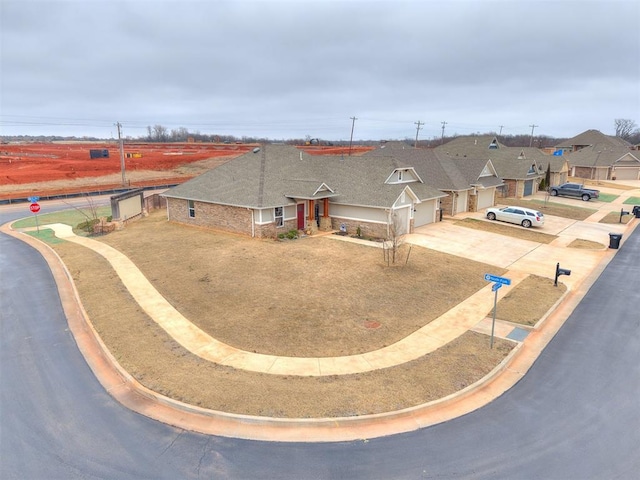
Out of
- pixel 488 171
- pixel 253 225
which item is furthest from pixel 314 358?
pixel 488 171

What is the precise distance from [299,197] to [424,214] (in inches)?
473

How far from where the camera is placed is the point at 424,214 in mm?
34594

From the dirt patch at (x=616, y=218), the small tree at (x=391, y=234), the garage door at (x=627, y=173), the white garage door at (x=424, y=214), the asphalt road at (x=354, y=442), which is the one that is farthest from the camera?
the garage door at (x=627, y=173)

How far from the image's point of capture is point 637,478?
27.1 ft

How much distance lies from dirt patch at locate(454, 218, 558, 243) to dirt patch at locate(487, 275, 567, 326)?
10.2m

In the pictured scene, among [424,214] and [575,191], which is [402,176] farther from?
[575,191]

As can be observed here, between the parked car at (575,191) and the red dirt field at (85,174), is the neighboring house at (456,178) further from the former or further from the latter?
the red dirt field at (85,174)

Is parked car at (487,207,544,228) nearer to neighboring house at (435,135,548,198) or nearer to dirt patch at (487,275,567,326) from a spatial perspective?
neighboring house at (435,135,548,198)

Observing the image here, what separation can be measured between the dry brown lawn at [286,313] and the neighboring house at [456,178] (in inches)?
570

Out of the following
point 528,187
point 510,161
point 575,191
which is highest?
point 510,161

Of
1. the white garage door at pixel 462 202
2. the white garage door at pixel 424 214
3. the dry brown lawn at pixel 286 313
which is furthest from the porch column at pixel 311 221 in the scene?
the white garage door at pixel 462 202

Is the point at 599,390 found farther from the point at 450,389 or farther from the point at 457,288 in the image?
the point at 457,288

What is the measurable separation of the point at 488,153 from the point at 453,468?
52833mm

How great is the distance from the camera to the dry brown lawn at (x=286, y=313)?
445 inches
